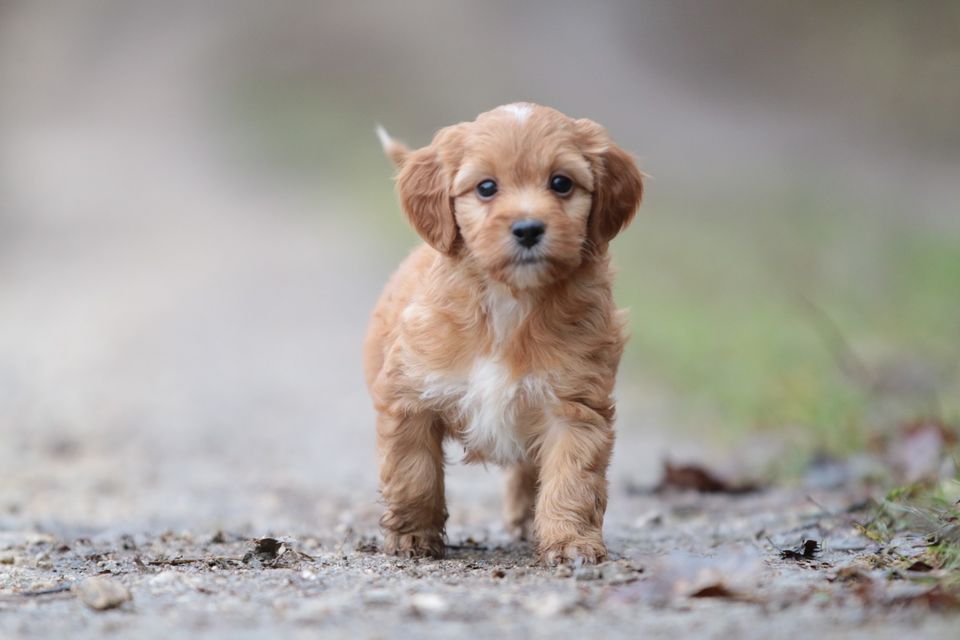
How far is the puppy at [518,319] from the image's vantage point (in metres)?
5.02

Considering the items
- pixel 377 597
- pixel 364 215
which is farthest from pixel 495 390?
pixel 364 215

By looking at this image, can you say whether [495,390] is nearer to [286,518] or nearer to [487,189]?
[487,189]

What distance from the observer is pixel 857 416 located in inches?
325

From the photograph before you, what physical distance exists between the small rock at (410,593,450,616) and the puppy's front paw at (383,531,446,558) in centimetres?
138

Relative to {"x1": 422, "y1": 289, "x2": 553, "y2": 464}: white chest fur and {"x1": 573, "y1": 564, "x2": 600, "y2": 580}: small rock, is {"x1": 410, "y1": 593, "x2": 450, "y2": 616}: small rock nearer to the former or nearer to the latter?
{"x1": 573, "y1": 564, "x2": 600, "y2": 580}: small rock

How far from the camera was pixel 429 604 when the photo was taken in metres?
3.95

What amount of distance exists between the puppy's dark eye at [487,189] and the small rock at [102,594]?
194 cm

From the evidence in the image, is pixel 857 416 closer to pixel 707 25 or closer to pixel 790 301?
pixel 790 301

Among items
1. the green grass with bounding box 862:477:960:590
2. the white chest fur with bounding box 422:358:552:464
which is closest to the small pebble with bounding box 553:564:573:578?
the white chest fur with bounding box 422:358:552:464

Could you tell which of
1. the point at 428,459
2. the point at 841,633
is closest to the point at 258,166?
the point at 428,459

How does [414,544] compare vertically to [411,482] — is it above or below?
below

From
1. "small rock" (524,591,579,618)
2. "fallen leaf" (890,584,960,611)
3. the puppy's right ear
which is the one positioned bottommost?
"small rock" (524,591,579,618)

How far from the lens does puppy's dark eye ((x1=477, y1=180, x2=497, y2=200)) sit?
5109 millimetres

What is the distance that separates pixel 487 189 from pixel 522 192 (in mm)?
171
